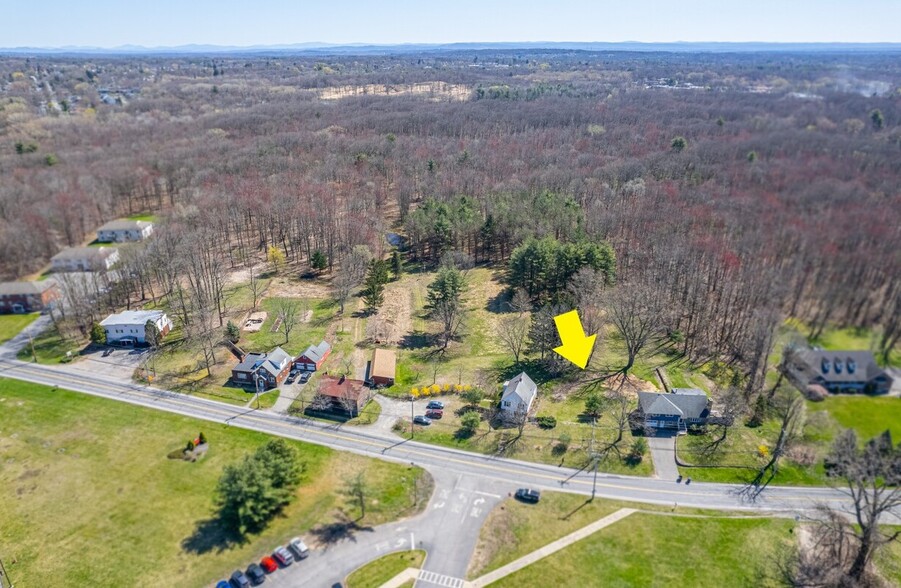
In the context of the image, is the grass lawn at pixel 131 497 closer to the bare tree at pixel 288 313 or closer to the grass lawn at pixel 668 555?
the grass lawn at pixel 668 555

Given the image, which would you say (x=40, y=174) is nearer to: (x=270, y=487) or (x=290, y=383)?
(x=290, y=383)

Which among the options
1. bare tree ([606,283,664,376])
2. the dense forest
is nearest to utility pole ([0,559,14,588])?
the dense forest

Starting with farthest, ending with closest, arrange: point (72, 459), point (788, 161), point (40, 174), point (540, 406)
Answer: point (40, 174)
point (540, 406)
point (72, 459)
point (788, 161)

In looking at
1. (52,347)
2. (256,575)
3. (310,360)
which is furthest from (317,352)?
(52,347)

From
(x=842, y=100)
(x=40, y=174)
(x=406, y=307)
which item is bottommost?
(x=406, y=307)

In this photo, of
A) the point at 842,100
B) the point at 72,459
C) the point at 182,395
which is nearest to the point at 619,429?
the point at 842,100

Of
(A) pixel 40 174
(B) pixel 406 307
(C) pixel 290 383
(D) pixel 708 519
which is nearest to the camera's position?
(D) pixel 708 519
